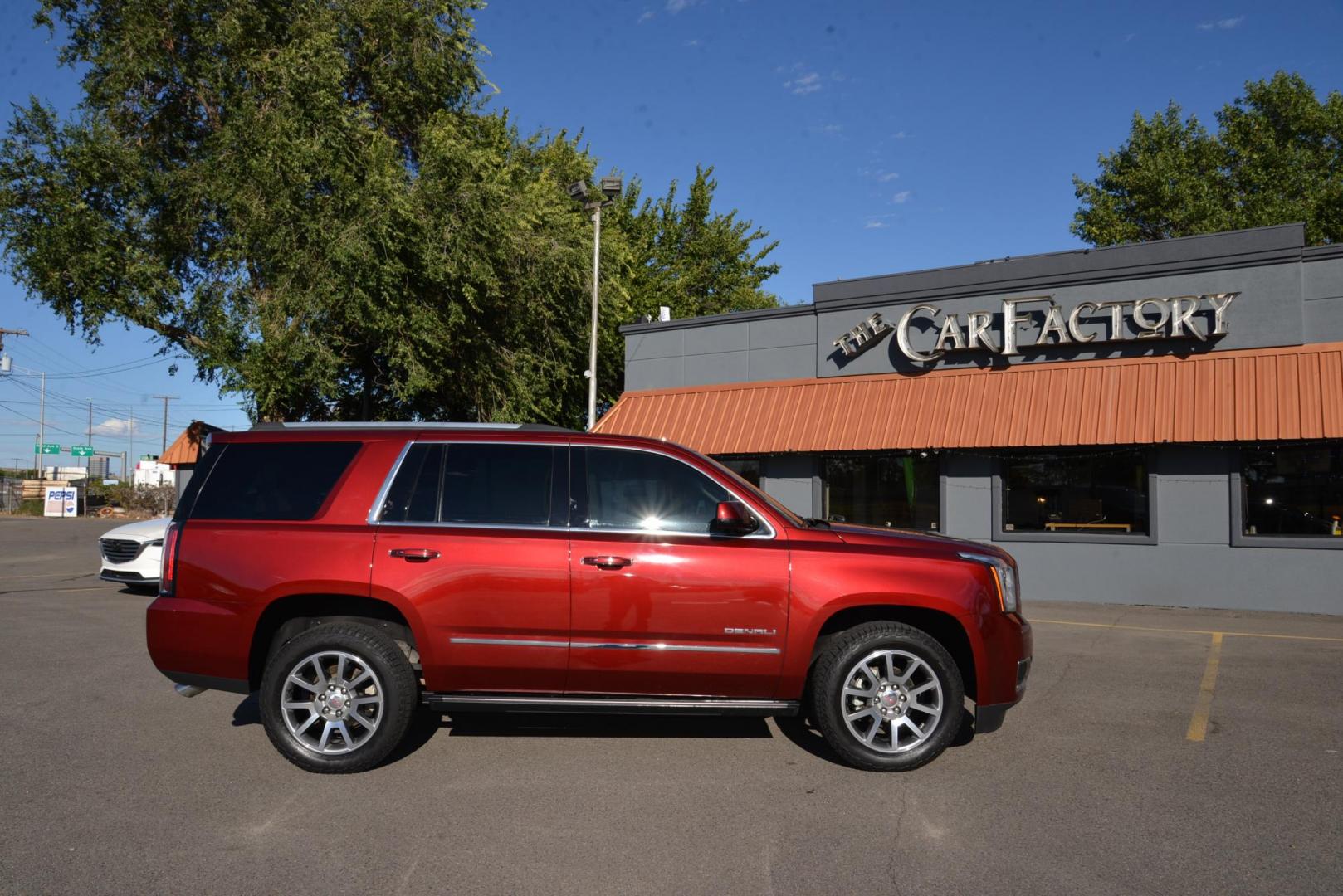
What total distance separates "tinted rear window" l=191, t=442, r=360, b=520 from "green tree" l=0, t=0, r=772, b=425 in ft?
37.9

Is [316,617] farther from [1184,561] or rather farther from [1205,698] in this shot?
[1184,561]

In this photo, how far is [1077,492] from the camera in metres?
14.4

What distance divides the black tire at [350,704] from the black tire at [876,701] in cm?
235

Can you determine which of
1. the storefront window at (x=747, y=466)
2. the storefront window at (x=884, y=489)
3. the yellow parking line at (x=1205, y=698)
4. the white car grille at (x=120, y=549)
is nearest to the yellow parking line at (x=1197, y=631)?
the yellow parking line at (x=1205, y=698)

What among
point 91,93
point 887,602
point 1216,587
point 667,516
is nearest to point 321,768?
point 667,516

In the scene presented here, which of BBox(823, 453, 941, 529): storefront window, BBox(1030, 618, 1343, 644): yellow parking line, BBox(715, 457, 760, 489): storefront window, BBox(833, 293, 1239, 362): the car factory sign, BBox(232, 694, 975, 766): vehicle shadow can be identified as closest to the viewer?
BBox(232, 694, 975, 766): vehicle shadow

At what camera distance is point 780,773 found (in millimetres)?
5227

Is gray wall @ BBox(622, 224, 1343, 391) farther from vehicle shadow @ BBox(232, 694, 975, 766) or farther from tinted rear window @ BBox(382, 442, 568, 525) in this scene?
tinted rear window @ BBox(382, 442, 568, 525)

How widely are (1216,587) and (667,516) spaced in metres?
11.2

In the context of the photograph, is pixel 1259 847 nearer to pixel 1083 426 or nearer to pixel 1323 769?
pixel 1323 769

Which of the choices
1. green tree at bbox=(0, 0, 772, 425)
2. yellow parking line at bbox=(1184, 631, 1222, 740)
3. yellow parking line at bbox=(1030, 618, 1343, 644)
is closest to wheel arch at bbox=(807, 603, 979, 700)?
yellow parking line at bbox=(1184, 631, 1222, 740)

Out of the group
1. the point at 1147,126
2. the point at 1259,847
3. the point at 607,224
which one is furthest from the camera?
the point at 1147,126

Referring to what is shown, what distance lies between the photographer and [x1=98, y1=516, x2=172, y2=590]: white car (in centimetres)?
1252

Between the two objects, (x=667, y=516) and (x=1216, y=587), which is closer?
(x=667, y=516)
